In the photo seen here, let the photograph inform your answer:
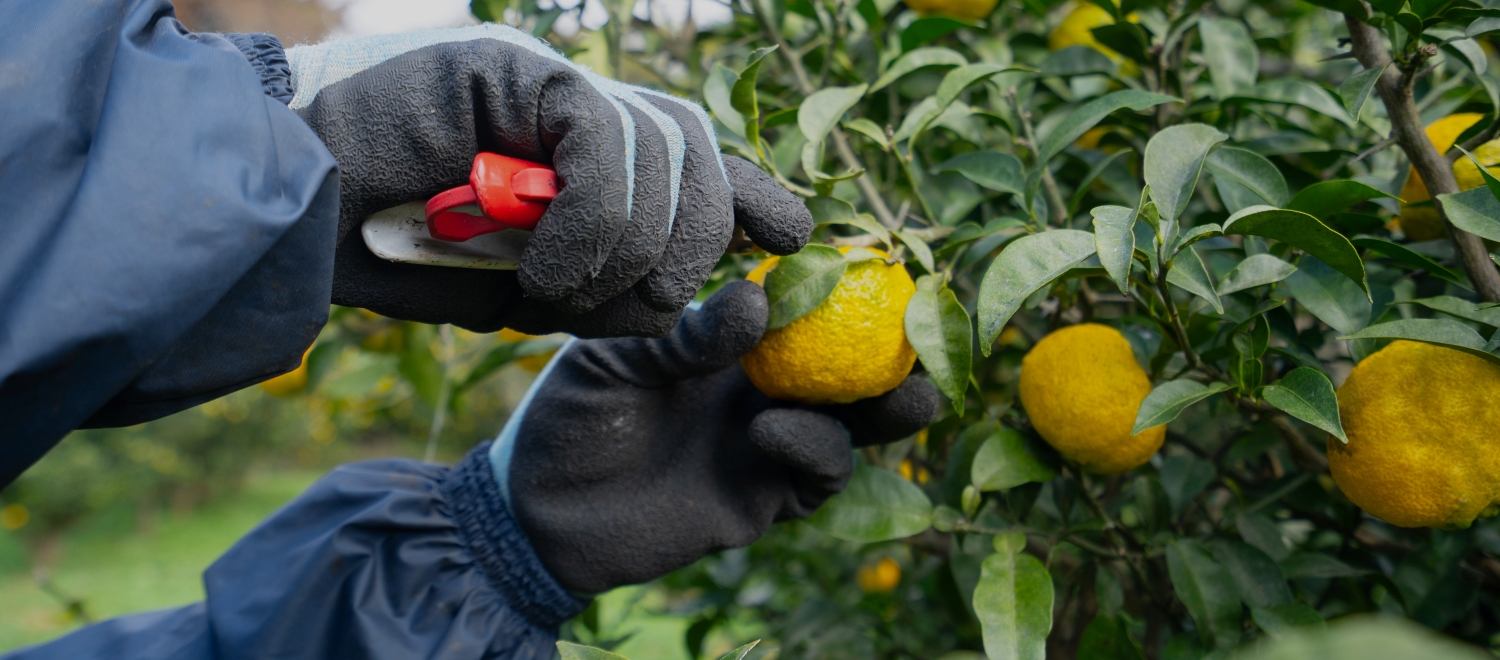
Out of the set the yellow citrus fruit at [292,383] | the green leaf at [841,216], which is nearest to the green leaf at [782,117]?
the green leaf at [841,216]

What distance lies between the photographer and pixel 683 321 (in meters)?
0.75

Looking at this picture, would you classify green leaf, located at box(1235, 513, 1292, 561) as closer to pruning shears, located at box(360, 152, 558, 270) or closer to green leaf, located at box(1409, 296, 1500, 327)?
green leaf, located at box(1409, 296, 1500, 327)

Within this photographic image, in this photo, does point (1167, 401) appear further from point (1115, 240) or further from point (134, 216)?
point (134, 216)

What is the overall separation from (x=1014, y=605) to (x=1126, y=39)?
606mm

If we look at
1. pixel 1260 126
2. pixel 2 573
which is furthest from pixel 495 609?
pixel 2 573

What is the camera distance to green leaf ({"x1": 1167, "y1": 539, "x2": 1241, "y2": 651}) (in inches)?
28.1

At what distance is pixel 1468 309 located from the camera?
63 cm

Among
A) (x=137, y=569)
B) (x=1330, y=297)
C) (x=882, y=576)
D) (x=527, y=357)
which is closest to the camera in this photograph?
(x=1330, y=297)

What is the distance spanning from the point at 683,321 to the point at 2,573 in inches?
194

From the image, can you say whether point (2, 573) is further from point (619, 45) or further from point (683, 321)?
point (683, 321)

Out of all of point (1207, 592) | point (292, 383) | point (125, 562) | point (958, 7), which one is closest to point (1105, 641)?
point (1207, 592)

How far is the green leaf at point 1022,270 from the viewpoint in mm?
582

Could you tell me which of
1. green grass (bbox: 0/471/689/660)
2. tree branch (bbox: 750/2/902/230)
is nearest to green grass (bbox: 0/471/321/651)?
green grass (bbox: 0/471/689/660)

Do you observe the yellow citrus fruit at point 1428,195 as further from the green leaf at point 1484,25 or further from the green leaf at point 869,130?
the green leaf at point 869,130
